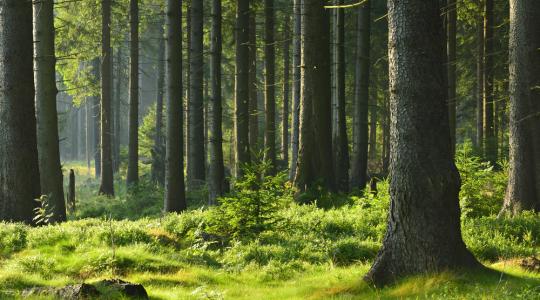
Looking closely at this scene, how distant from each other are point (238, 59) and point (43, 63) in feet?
24.8

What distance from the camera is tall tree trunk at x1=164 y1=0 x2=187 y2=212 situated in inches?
651

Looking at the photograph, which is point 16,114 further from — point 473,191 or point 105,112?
point 105,112

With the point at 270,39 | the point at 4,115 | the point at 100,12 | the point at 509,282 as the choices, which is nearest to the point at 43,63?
the point at 4,115

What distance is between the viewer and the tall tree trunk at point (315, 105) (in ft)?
48.5

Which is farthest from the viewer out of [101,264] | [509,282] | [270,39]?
[270,39]

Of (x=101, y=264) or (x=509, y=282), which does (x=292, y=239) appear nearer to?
(x=101, y=264)

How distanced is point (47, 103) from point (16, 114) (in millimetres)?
2003

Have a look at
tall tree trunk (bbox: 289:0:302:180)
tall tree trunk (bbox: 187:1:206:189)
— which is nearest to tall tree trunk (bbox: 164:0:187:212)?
tall tree trunk (bbox: 187:1:206:189)

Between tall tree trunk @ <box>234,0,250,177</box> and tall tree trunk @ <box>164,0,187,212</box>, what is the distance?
112 inches

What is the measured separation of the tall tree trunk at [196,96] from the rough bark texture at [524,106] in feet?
35.0

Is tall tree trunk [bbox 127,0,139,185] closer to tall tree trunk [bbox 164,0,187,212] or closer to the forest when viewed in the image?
the forest

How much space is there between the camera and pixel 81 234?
35.2 ft

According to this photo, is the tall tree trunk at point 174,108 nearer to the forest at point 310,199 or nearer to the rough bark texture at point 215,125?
the forest at point 310,199

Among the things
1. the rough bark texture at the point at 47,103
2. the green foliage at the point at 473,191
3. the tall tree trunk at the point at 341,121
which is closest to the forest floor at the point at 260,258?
the green foliage at the point at 473,191
